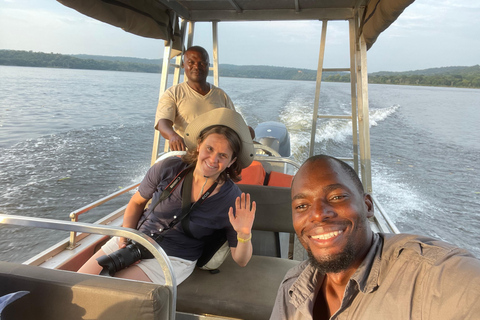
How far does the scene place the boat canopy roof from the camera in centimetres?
235

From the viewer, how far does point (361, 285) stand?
93 centimetres

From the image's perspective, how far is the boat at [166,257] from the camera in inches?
47.6

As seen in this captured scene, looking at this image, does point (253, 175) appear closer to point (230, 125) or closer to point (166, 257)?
point (230, 125)

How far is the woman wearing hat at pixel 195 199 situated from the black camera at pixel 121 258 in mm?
65

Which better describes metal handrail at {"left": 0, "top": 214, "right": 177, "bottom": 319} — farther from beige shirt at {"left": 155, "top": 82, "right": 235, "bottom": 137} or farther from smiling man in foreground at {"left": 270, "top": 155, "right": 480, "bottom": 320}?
beige shirt at {"left": 155, "top": 82, "right": 235, "bottom": 137}

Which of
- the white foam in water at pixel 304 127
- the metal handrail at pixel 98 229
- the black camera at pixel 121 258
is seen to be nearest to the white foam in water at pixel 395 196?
the white foam in water at pixel 304 127

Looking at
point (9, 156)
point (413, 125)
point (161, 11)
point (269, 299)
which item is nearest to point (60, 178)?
point (9, 156)

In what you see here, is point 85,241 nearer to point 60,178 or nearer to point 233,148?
point 233,148

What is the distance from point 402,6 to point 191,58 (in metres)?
1.96

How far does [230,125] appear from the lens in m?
2.01

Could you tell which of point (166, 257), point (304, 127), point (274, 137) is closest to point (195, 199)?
point (166, 257)

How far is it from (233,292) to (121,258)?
61cm

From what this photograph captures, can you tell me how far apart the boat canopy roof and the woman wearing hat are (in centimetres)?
108

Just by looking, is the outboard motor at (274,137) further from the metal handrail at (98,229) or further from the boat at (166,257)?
the metal handrail at (98,229)
